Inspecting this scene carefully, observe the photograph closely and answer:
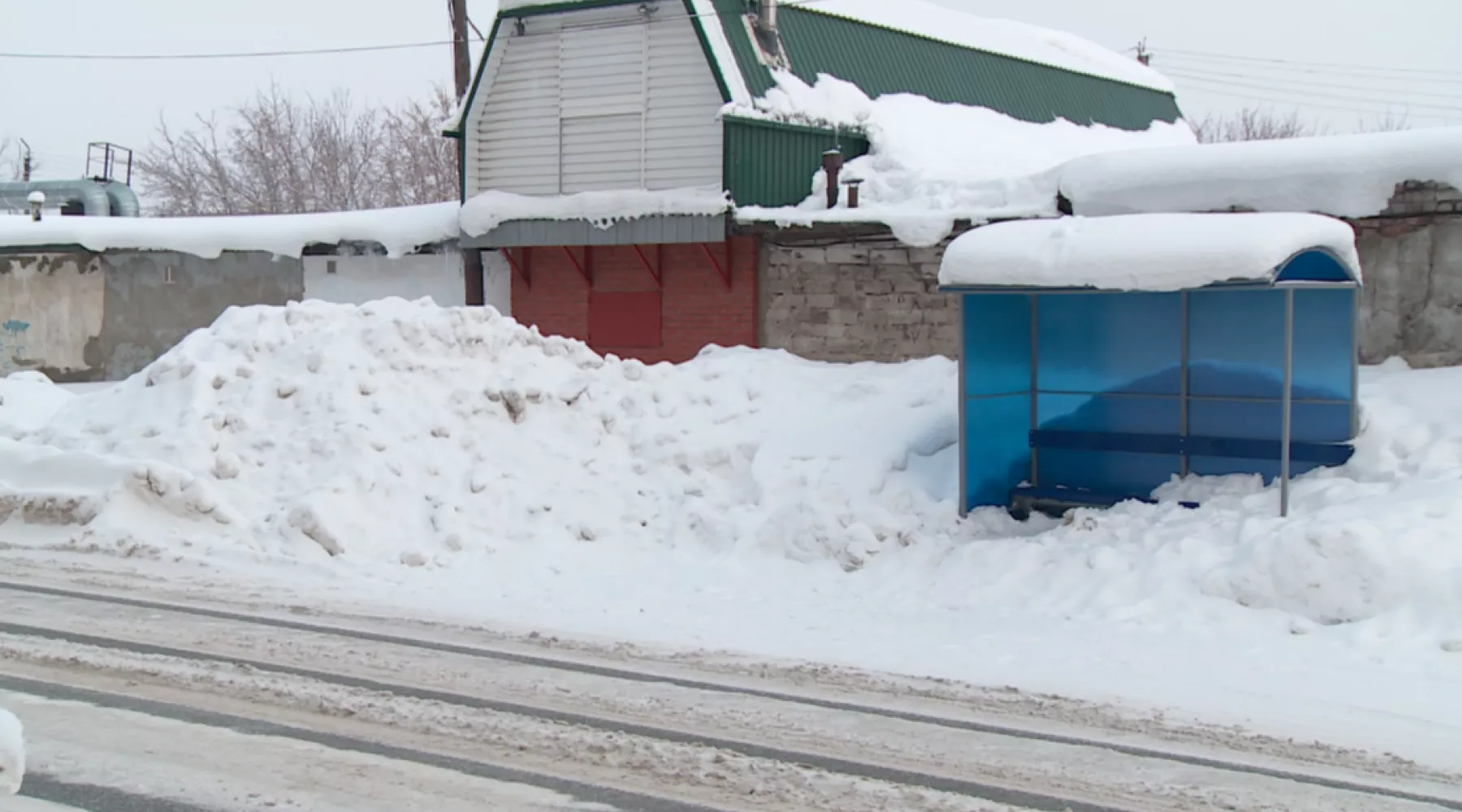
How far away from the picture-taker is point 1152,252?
9.98 meters

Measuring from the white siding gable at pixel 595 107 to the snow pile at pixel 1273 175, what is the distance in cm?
580

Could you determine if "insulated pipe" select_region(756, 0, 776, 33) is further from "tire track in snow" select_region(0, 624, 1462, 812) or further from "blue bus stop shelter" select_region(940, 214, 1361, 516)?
"tire track in snow" select_region(0, 624, 1462, 812)

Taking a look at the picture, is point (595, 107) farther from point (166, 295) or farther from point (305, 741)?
point (305, 741)

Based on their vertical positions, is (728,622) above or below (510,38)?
below

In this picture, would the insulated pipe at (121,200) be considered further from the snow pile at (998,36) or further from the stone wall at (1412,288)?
the stone wall at (1412,288)

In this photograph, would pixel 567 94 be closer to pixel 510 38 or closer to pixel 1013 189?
pixel 510 38

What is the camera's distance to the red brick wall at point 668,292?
17859mm

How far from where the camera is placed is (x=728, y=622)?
29.8 feet

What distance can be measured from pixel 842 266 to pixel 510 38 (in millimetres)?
6595

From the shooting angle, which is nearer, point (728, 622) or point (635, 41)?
point (728, 622)

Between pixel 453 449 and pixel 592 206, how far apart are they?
7170 mm

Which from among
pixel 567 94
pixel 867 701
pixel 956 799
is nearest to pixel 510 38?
pixel 567 94

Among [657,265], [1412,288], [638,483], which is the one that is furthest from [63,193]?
[1412,288]

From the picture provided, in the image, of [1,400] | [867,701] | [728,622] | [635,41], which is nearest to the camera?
[867,701]
